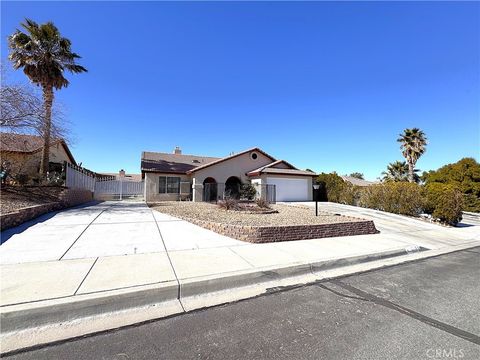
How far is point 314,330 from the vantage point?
125 inches

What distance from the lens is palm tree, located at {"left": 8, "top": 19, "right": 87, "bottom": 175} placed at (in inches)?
612

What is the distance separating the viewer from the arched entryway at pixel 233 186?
22.7 m

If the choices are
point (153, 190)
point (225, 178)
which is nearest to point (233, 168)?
point (225, 178)

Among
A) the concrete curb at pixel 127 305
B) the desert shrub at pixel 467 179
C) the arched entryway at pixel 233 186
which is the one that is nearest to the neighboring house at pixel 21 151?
the arched entryway at pixel 233 186

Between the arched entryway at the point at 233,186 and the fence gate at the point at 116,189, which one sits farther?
the fence gate at the point at 116,189

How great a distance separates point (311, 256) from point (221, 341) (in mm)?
3617

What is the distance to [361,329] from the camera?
A: 10.6 ft

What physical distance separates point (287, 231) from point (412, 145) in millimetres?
34255

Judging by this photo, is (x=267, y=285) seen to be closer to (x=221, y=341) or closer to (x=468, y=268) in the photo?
(x=221, y=341)

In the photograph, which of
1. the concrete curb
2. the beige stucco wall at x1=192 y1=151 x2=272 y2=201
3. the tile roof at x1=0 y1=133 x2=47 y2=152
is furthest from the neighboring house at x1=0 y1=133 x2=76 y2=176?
the concrete curb

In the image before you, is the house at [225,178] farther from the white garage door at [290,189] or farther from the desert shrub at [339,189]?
the desert shrub at [339,189]

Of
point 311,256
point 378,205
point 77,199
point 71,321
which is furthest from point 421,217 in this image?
point 77,199

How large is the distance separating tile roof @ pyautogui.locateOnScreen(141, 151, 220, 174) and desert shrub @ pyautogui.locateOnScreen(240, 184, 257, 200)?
5.70 m

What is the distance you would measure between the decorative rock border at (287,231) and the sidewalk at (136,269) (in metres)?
0.29
